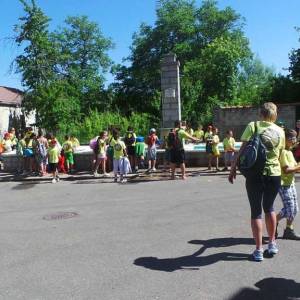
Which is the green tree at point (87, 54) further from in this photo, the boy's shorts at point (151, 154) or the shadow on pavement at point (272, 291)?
Result: the shadow on pavement at point (272, 291)

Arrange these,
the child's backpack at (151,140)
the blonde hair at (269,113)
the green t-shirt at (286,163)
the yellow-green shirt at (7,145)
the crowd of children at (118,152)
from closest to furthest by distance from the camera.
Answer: the blonde hair at (269,113)
the green t-shirt at (286,163)
the crowd of children at (118,152)
the child's backpack at (151,140)
the yellow-green shirt at (7,145)

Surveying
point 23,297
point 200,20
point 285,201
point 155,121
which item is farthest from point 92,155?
point 200,20

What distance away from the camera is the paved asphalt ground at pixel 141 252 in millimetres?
5031

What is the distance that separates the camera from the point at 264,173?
5715mm

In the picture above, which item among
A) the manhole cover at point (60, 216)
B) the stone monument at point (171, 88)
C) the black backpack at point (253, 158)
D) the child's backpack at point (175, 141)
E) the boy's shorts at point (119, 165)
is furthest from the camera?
the stone monument at point (171, 88)

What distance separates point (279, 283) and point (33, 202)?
7.61m

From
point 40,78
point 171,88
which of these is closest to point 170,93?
point 171,88

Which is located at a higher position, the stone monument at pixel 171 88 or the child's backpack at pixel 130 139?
the stone monument at pixel 171 88

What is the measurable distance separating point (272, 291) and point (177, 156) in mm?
9363

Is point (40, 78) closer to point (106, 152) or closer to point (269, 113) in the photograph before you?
Answer: point (106, 152)

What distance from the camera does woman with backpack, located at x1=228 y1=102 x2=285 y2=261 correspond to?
5.71 meters

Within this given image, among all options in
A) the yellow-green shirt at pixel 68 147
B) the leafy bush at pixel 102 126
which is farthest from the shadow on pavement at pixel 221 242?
the leafy bush at pixel 102 126

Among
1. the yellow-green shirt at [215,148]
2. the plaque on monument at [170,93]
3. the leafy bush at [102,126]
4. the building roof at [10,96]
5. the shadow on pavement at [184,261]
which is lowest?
the shadow on pavement at [184,261]

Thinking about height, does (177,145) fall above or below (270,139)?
above
